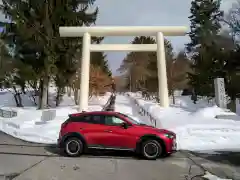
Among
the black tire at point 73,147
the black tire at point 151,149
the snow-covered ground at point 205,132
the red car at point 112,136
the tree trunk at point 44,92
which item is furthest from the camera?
the tree trunk at point 44,92

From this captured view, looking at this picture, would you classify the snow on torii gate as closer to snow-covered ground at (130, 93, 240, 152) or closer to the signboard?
the signboard

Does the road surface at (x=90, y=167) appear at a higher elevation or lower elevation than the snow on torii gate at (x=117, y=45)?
lower

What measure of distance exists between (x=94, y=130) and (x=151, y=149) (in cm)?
217

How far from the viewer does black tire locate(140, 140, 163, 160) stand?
10367 millimetres

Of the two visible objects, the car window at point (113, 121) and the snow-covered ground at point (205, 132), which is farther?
the snow-covered ground at point (205, 132)

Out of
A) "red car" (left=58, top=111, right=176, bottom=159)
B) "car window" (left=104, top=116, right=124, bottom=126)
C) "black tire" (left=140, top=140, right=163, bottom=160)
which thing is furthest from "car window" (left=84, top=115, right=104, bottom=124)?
"black tire" (left=140, top=140, right=163, bottom=160)

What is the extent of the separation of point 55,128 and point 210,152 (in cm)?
909

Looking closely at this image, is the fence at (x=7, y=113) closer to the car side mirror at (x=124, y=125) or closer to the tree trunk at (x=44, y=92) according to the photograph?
the tree trunk at (x=44, y=92)

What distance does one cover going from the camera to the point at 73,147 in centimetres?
1095

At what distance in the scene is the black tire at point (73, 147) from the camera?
1087cm

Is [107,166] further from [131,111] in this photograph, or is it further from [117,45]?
[131,111]

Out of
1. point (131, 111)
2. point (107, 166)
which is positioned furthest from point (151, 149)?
point (131, 111)

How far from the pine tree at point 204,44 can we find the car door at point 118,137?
25.9 metres

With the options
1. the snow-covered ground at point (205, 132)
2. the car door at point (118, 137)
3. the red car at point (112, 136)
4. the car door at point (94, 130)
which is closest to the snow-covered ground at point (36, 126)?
the red car at point (112, 136)
